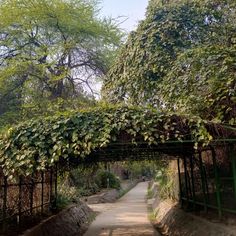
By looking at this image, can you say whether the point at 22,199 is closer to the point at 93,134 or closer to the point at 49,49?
the point at 93,134

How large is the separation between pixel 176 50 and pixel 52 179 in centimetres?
656

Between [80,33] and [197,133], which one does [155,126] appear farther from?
[80,33]

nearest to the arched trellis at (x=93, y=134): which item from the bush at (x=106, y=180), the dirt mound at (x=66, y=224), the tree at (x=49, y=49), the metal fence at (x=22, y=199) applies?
the metal fence at (x=22, y=199)

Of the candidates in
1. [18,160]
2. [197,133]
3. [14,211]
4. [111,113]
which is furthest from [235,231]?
[14,211]

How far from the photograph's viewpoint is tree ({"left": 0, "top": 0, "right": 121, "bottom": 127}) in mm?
18297

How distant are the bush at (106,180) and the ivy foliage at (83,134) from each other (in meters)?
22.5

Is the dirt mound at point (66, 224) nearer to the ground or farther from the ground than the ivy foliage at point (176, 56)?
nearer to the ground

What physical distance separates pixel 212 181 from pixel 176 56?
14.0 ft

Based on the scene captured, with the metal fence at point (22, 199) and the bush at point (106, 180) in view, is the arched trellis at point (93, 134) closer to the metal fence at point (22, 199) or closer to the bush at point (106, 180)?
the metal fence at point (22, 199)

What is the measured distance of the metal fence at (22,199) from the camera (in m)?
8.78

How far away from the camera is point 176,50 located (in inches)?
479

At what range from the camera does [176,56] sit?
12195mm

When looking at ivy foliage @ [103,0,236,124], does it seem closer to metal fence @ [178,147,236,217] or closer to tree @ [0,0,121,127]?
metal fence @ [178,147,236,217]

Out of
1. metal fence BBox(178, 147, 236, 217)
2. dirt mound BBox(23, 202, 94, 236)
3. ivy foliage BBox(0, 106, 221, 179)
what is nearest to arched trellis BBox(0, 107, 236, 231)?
ivy foliage BBox(0, 106, 221, 179)
